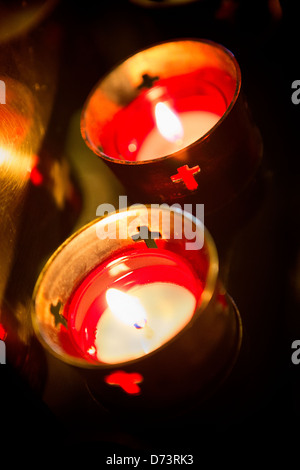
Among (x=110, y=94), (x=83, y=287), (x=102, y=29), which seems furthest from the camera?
(x=102, y=29)

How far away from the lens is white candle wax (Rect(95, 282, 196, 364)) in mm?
760

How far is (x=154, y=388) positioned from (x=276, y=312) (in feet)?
0.85

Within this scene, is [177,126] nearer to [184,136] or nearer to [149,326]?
[184,136]

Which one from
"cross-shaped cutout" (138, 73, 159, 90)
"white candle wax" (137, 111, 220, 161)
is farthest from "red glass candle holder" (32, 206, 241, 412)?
"cross-shaped cutout" (138, 73, 159, 90)

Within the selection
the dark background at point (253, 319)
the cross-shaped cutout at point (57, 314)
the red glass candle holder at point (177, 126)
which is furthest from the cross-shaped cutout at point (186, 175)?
the cross-shaped cutout at point (57, 314)

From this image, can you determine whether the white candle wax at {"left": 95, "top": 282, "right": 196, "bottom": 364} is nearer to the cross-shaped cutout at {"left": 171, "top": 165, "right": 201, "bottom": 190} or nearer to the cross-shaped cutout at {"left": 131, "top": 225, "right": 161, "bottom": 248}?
the cross-shaped cutout at {"left": 131, "top": 225, "right": 161, "bottom": 248}

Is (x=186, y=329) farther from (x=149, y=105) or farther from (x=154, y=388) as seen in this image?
(x=149, y=105)

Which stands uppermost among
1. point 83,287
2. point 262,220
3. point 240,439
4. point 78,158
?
point 78,158

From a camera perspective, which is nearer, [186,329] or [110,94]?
[186,329]

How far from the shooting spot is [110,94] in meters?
0.98

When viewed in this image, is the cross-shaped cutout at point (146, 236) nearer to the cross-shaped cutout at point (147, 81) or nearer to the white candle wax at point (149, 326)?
the white candle wax at point (149, 326)

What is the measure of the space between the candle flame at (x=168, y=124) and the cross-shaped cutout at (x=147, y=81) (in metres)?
0.10

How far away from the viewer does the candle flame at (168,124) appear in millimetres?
946

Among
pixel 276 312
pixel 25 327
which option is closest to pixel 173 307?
pixel 276 312
